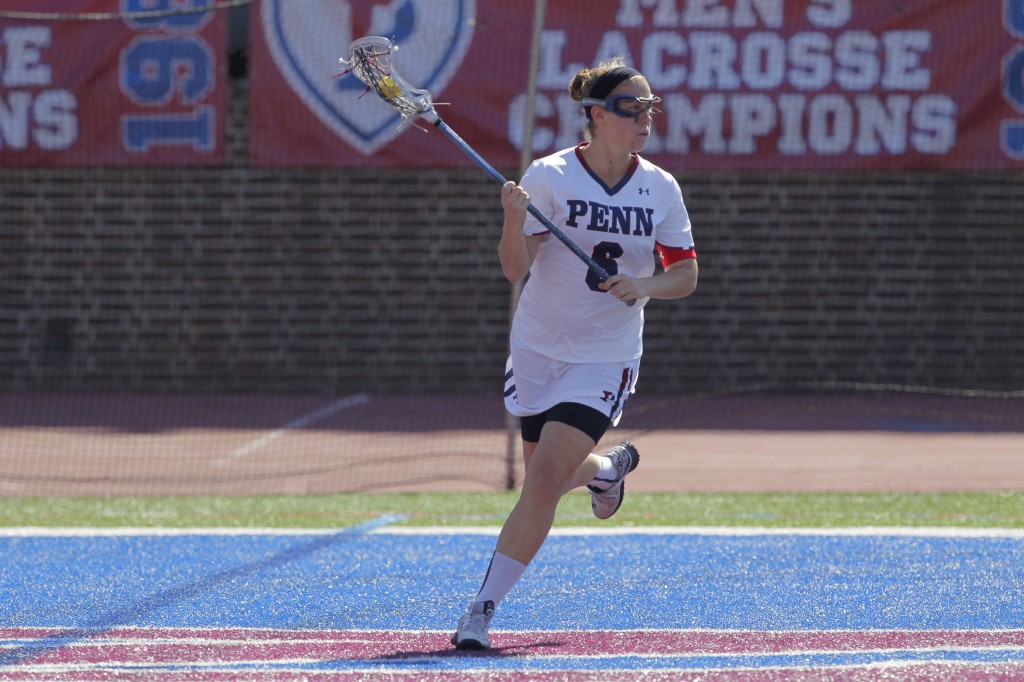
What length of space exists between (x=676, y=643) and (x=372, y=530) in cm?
303

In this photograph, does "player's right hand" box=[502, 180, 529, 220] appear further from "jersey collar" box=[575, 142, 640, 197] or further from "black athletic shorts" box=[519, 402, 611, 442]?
"black athletic shorts" box=[519, 402, 611, 442]

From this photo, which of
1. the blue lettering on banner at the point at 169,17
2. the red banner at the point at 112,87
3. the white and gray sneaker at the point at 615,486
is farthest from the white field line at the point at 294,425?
the white and gray sneaker at the point at 615,486

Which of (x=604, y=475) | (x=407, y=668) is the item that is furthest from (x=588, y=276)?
(x=407, y=668)

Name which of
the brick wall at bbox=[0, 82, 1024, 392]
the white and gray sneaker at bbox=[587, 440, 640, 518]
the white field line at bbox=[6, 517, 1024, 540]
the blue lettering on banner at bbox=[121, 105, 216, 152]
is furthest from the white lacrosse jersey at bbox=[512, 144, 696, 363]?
the brick wall at bbox=[0, 82, 1024, 392]

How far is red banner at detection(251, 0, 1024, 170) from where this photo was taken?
471 inches

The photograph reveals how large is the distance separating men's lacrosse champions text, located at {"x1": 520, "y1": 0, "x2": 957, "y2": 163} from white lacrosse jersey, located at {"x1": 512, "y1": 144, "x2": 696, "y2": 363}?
763 cm

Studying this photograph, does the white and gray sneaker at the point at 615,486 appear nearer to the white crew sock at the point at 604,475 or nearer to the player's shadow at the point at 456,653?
the white crew sock at the point at 604,475

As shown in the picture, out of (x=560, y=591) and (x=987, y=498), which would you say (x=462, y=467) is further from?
(x=560, y=591)

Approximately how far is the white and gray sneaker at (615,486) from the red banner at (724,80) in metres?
6.68

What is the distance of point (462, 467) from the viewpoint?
34.5 feet

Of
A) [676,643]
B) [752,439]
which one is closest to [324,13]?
[752,439]

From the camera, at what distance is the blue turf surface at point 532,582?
524cm

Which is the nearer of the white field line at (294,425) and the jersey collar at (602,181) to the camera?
the jersey collar at (602,181)

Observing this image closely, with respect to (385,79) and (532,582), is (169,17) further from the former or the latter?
(532,582)
